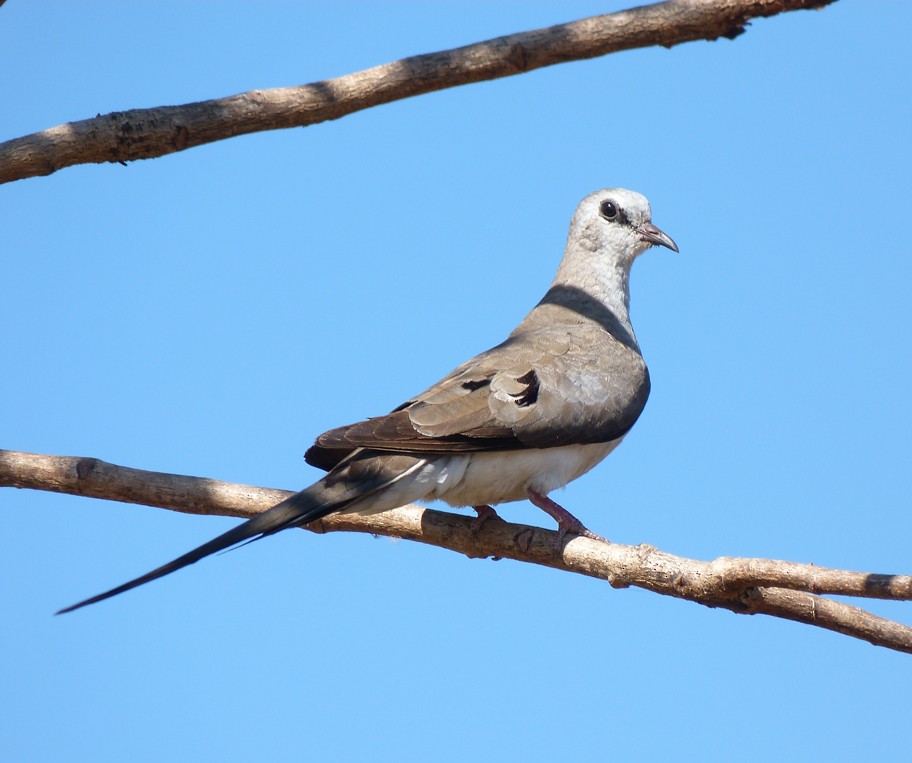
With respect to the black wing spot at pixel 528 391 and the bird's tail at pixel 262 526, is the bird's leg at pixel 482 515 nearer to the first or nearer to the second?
the black wing spot at pixel 528 391

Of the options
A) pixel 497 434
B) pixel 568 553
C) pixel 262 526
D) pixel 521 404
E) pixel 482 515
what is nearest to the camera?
pixel 262 526

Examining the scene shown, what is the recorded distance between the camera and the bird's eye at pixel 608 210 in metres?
7.07

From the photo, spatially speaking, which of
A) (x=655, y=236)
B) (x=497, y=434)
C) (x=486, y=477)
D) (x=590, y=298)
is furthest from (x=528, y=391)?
(x=655, y=236)

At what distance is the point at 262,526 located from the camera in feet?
13.7

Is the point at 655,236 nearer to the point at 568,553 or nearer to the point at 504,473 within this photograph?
the point at 504,473

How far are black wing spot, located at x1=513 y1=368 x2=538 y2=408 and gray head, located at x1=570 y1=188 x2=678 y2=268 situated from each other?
1840 mm

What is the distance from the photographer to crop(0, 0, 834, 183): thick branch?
15.0 ft

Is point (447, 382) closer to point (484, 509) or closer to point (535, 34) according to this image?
point (484, 509)

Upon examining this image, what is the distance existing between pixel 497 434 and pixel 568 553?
647 mm

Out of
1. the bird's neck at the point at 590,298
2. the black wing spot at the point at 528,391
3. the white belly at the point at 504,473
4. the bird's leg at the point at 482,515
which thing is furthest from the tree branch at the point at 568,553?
the bird's neck at the point at 590,298

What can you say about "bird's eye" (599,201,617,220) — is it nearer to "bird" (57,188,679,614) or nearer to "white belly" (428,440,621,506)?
"bird" (57,188,679,614)

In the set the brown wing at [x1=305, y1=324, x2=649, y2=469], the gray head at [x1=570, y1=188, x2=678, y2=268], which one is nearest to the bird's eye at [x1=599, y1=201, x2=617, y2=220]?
the gray head at [x1=570, y1=188, x2=678, y2=268]

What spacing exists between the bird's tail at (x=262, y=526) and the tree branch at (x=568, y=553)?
0.61 m

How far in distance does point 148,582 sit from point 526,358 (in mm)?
2465
